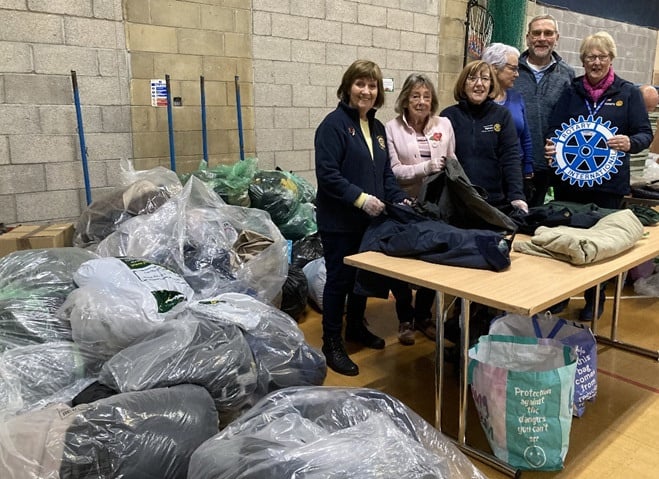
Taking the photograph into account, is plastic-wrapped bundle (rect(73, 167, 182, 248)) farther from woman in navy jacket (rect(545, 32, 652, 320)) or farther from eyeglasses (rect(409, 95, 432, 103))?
woman in navy jacket (rect(545, 32, 652, 320))

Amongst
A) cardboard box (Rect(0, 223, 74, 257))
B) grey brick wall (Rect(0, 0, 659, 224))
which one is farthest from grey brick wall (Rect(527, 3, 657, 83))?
cardboard box (Rect(0, 223, 74, 257))

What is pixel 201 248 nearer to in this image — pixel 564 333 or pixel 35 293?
pixel 35 293

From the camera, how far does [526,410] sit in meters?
1.77

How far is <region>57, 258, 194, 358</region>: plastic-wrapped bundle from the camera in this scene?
198 cm

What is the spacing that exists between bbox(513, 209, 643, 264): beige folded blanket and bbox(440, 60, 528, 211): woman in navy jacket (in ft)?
1.65

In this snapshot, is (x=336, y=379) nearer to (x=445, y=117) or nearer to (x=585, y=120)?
(x=445, y=117)

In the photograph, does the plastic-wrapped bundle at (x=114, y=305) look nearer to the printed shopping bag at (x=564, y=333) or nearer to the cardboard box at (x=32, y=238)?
the cardboard box at (x=32, y=238)

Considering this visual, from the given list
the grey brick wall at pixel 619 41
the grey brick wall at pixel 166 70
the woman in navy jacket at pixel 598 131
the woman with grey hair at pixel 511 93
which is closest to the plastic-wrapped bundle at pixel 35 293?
the grey brick wall at pixel 166 70

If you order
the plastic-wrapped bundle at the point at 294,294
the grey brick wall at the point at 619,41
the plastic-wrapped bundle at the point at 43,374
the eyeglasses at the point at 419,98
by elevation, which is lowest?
the plastic-wrapped bundle at the point at 294,294

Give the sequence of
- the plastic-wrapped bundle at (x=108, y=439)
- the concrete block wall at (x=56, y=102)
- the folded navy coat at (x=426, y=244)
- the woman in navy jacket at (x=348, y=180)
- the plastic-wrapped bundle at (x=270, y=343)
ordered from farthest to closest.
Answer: the concrete block wall at (x=56, y=102) → the woman in navy jacket at (x=348, y=180) → the plastic-wrapped bundle at (x=270, y=343) → the folded navy coat at (x=426, y=244) → the plastic-wrapped bundle at (x=108, y=439)

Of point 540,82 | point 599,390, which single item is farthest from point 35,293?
point 540,82

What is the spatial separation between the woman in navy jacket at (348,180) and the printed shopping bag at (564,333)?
65cm

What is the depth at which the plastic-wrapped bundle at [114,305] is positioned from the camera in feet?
6.48

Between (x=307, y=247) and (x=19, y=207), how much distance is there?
1.72 meters
